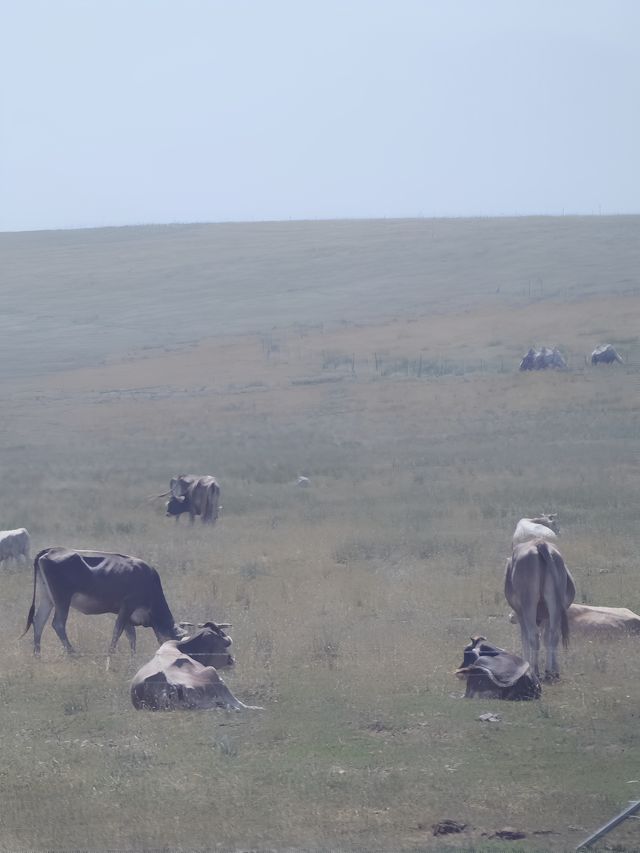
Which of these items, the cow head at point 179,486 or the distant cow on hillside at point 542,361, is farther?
the distant cow on hillside at point 542,361

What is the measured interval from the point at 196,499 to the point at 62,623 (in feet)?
38.1

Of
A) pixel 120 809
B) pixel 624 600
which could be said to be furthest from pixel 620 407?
pixel 120 809

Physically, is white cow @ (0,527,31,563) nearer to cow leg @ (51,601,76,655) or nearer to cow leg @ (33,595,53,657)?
cow leg @ (33,595,53,657)

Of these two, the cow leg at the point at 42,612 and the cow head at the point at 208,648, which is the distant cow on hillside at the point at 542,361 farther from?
the cow head at the point at 208,648

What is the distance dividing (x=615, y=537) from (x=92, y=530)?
31.2 ft

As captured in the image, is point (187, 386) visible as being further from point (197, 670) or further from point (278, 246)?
point (278, 246)

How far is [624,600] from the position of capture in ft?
48.3

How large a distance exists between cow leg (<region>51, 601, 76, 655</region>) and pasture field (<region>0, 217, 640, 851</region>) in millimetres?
181

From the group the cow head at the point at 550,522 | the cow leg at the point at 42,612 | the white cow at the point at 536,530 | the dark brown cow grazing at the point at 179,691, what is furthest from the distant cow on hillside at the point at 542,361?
the dark brown cow grazing at the point at 179,691

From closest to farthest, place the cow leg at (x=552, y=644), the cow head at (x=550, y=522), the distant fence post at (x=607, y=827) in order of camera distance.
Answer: the distant fence post at (x=607, y=827), the cow leg at (x=552, y=644), the cow head at (x=550, y=522)

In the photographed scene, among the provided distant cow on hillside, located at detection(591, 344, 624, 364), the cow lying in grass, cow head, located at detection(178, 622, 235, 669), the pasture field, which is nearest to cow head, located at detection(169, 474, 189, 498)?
the pasture field

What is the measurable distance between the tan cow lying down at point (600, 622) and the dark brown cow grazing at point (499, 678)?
1.82m

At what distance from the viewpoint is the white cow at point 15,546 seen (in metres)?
19.6

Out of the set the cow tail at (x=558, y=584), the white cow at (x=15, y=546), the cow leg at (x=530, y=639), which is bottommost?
the white cow at (x=15, y=546)
